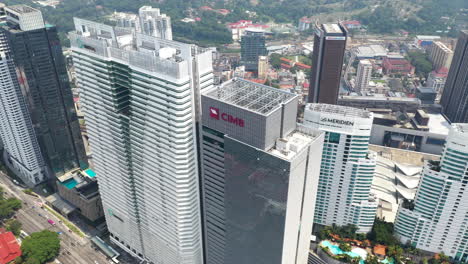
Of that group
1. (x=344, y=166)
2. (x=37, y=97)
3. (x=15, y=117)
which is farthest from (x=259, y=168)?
(x=15, y=117)

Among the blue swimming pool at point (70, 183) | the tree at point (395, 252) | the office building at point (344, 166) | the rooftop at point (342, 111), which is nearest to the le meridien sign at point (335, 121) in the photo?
the office building at point (344, 166)

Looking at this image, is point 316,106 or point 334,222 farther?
point 334,222

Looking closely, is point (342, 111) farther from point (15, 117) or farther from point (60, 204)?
point (15, 117)

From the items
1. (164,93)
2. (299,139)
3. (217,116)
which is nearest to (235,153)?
(217,116)

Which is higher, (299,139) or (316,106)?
(299,139)

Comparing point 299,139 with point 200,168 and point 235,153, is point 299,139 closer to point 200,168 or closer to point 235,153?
point 235,153

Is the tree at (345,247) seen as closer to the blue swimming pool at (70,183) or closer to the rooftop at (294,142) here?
the rooftop at (294,142)
